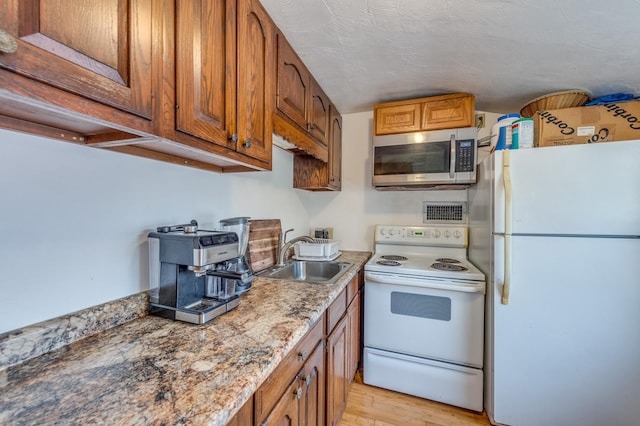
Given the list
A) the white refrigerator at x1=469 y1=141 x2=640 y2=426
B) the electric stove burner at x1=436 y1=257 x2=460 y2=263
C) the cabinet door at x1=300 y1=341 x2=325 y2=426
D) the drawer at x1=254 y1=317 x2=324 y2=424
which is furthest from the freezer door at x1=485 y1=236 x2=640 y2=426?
the drawer at x1=254 y1=317 x2=324 y2=424

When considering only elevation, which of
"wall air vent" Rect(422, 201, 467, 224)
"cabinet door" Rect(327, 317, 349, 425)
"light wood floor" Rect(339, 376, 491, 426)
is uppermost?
"wall air vent" Rect(422, 201, 467, 224)

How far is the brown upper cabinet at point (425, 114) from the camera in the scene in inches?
73.9

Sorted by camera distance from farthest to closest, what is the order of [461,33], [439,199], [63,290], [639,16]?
[439,199], [461,33], [639,16], [63,290]

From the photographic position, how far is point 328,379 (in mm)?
1264

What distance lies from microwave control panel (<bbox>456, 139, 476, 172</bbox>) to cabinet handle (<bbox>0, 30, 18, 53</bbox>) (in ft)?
6.89

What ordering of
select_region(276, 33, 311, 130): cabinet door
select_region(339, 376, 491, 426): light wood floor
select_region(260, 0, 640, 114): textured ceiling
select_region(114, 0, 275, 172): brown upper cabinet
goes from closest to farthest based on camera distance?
1. select_region(114, 0, 275, 172): brown upper cabinet
2. select_region(260, 0, 640, 114): textured ceiling
3. select_region(276, 33, 311, 130): cabinet door
4. select_region(339, 376, 491, 426): light wood floor

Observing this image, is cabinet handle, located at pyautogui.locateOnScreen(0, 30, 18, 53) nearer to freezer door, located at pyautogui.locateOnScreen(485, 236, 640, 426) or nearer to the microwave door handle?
freezer door, located at pyautogui.locateOnScreen(485, 236, 640, 426)

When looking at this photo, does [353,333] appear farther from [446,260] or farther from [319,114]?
[319,114]

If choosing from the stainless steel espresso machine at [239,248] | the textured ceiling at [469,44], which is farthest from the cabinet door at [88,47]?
the textured ceiling at [469,44]

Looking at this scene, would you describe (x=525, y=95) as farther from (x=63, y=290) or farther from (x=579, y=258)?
(x=63, y=290)

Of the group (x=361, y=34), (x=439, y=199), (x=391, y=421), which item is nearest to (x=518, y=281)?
(x=439, y=199)

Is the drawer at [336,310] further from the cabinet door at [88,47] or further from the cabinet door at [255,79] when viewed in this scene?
the cabinet door at [88,47]

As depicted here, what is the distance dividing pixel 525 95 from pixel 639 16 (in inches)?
29.7

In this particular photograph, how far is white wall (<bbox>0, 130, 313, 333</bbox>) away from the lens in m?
0.66
